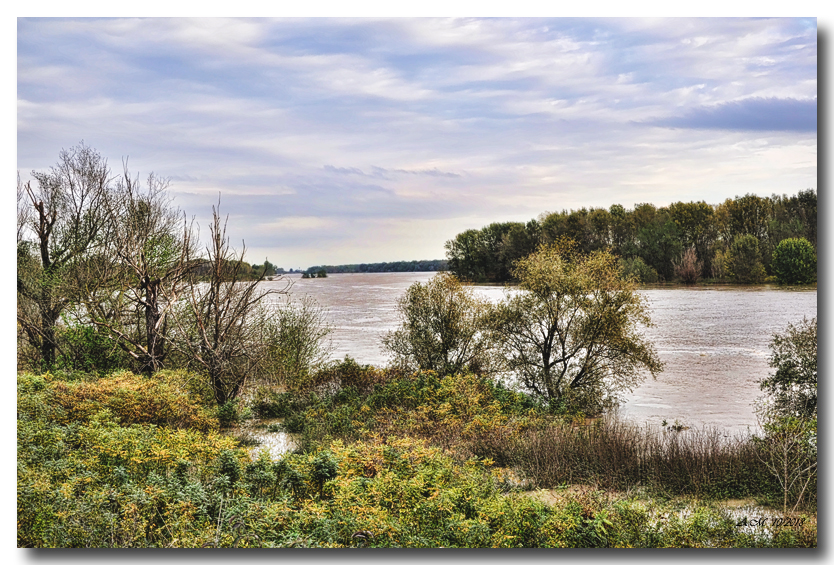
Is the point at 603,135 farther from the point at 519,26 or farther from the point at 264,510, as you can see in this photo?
the point at 264,510

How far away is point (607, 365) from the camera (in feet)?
38.6

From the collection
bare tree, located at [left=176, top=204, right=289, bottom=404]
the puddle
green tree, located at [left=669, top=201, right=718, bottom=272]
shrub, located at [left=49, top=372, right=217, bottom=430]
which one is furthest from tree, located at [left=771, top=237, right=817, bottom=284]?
shrub, located at [left=49, top=372, right=217, bottom=430]

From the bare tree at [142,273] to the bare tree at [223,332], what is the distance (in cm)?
37

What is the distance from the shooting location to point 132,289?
9.50m

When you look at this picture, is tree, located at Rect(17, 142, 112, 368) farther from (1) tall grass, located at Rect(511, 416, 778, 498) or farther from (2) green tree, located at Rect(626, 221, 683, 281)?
(2) green tree, located at Rect(626, 221, 683, 281)

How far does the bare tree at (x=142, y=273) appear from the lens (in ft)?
29.0

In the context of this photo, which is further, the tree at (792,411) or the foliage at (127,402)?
the foliage at (127,402)

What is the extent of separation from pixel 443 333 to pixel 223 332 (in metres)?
4.96

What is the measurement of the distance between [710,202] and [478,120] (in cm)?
286

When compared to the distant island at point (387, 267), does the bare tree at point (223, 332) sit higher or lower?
lower

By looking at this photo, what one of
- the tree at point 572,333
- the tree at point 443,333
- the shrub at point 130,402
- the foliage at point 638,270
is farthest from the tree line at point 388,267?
the tree at point 443,333

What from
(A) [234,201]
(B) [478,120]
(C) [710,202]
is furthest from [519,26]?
(A) [234,201]

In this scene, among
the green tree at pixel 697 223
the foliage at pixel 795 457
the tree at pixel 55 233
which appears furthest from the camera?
the tree at pixel 55 233

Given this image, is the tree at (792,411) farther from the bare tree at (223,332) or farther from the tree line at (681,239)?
the bare tree at (223,332)
